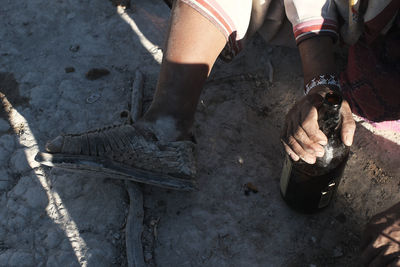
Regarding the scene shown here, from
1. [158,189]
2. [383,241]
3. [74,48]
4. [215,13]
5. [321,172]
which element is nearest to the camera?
[383,241]

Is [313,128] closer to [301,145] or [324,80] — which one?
[301,145]

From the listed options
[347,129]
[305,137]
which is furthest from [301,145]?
[347,129]

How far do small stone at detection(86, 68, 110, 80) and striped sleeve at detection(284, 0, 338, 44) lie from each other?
3.71ft

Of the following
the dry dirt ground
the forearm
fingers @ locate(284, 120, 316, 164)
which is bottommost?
the dry dirt ground

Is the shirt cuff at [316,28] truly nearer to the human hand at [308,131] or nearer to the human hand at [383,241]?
the human hand at [308,131]

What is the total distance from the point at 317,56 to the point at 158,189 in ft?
2.95

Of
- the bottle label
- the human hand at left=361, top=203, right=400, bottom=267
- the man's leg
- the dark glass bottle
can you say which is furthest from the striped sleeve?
the human hand at left=361, top=203, right=400, bottom=267

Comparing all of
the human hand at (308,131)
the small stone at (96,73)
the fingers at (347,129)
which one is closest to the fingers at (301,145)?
the human hand at (308,131)

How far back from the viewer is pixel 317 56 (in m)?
1.51

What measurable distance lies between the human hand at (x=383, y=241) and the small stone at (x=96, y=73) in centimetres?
159

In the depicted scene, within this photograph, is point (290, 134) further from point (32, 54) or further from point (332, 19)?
point (32, 54)

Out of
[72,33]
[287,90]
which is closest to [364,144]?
[287,90]

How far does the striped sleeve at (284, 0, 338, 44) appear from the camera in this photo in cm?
150

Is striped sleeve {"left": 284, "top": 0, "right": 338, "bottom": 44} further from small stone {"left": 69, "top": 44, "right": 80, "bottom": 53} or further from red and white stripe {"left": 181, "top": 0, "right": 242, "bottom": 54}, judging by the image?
small stone {"left": 69, "top": 44, "right": 80, "bottom": 53}
